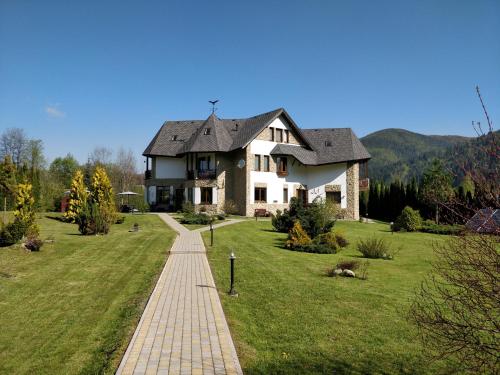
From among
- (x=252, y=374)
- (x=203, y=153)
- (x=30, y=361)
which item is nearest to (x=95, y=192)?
(x=203, y=153)

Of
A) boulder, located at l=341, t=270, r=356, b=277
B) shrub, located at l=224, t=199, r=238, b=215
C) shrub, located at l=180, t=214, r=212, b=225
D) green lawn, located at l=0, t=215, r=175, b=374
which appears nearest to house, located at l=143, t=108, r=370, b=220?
shrub, located at l=224, t=199, r=238, b=215

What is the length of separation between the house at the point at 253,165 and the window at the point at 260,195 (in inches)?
3.9

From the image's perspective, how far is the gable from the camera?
38.0m

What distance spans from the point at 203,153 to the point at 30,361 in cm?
3276

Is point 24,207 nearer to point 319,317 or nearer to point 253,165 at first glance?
point 319,317

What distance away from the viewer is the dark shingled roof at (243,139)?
3834cm

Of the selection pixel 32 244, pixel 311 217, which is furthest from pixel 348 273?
pixel 32 244

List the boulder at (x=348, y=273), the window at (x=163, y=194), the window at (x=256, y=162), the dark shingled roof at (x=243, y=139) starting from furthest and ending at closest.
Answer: the window at (x=163, y=194) → the dark shingled roof at (x=243, y=139) → the window at (x=256, y=162) → the boulder at (x=348, y=273)

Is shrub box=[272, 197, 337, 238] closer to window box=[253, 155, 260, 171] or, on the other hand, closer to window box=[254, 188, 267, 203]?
window box=[254, 188, 267, 203]

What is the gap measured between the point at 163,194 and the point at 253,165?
451 inches

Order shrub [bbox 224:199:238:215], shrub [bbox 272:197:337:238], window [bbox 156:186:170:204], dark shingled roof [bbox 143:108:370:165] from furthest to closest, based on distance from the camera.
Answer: window [bbox 156:186:170:204] < dark shingled roof [bbox 143:108:370:165] < shrub [bbox 224:199:238:215] < shrub [bbox 272:197:337:238]

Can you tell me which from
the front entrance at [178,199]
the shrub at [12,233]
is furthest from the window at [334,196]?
the shrub at [12,233]

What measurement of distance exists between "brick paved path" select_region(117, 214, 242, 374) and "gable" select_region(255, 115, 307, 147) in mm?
26812

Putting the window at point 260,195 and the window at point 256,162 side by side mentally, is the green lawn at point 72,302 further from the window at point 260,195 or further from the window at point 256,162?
the window at point 256,162
